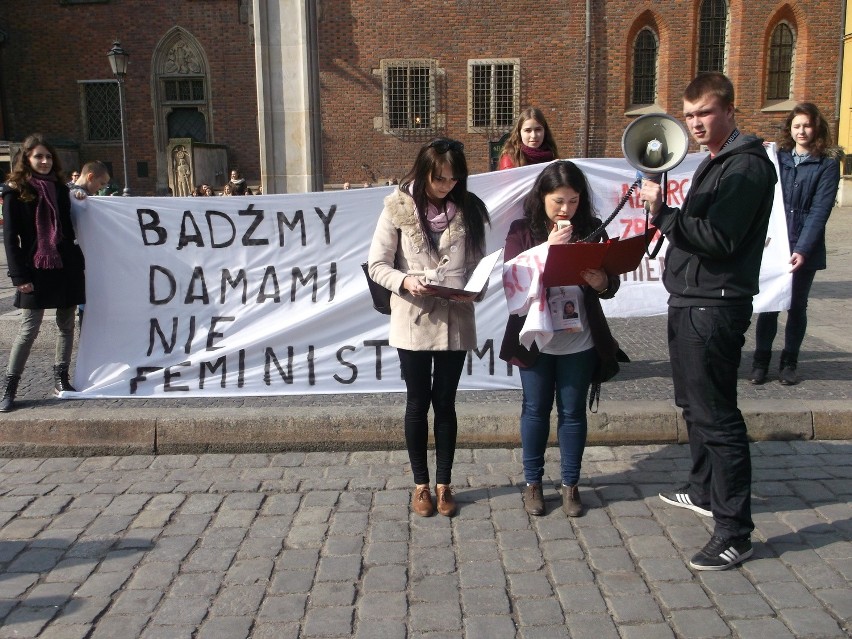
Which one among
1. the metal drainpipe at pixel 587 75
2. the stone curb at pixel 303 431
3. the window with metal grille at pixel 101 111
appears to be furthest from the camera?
the window with metal grille at pixel 101 111

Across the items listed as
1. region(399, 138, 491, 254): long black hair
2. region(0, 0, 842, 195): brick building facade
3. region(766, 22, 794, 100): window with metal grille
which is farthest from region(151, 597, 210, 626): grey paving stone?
region(766, 22, 794, 100): window with metal grille

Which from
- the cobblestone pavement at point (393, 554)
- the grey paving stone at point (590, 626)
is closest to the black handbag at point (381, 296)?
the cobblestone pavement at point (393, 554)

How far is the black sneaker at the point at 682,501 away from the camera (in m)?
3.99

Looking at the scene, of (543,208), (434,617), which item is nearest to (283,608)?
(434,617)

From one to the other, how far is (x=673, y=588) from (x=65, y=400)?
14.1 feet

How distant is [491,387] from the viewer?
5727mm

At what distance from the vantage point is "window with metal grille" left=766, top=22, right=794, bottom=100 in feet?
87.4

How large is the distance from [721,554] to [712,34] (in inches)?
1063

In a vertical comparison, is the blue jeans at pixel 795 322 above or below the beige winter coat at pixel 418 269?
below

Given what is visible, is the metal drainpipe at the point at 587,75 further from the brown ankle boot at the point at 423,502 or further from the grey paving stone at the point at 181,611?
the grey paving stone at the point at 181,611

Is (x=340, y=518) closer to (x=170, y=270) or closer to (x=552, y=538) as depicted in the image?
(x=552, y=538)

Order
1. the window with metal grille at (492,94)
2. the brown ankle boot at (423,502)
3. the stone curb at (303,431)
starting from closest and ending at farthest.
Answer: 1. the brown ankle boot at (423,502)
2. the stone curb at (303,431)
3. the window with metal grille at (492,94)

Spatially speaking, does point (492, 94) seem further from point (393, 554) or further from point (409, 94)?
point (393, 554)

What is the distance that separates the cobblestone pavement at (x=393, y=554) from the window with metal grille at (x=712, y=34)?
25.1m
